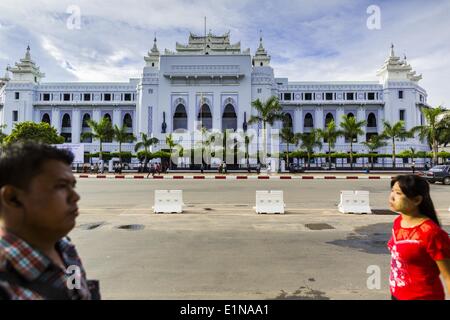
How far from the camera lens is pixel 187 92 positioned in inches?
2179

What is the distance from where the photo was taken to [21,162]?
124cm

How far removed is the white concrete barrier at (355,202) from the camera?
10195 millimetres

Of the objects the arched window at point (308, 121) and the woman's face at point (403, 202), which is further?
the arched window at point (308, 121)

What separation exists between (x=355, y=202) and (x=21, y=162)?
10.3 m

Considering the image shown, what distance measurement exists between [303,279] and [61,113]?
6513cm

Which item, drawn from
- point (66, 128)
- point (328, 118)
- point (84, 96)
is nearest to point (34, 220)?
point (328, 118)

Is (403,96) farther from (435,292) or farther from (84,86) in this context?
(435,292)

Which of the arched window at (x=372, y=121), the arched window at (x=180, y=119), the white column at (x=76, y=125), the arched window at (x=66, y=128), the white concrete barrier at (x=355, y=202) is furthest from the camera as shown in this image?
the arched window at (x=66, y=128)

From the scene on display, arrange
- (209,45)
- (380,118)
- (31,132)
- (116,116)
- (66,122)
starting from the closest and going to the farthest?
(31,132)
(380,118)
(116,116)
(66,122)
(209,45)

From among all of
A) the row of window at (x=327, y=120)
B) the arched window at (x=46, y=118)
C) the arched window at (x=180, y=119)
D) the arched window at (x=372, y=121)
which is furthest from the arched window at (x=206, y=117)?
the arched window at (x=372, y=121)

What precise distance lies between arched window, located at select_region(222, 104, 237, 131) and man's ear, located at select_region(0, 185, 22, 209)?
2195 inches

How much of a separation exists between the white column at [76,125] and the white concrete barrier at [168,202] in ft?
184

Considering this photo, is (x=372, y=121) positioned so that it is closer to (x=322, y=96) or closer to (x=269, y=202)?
(x=322, y=96)

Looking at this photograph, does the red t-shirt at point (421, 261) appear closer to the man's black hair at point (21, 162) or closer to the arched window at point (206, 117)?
the man's black hair at point (21, 162)
